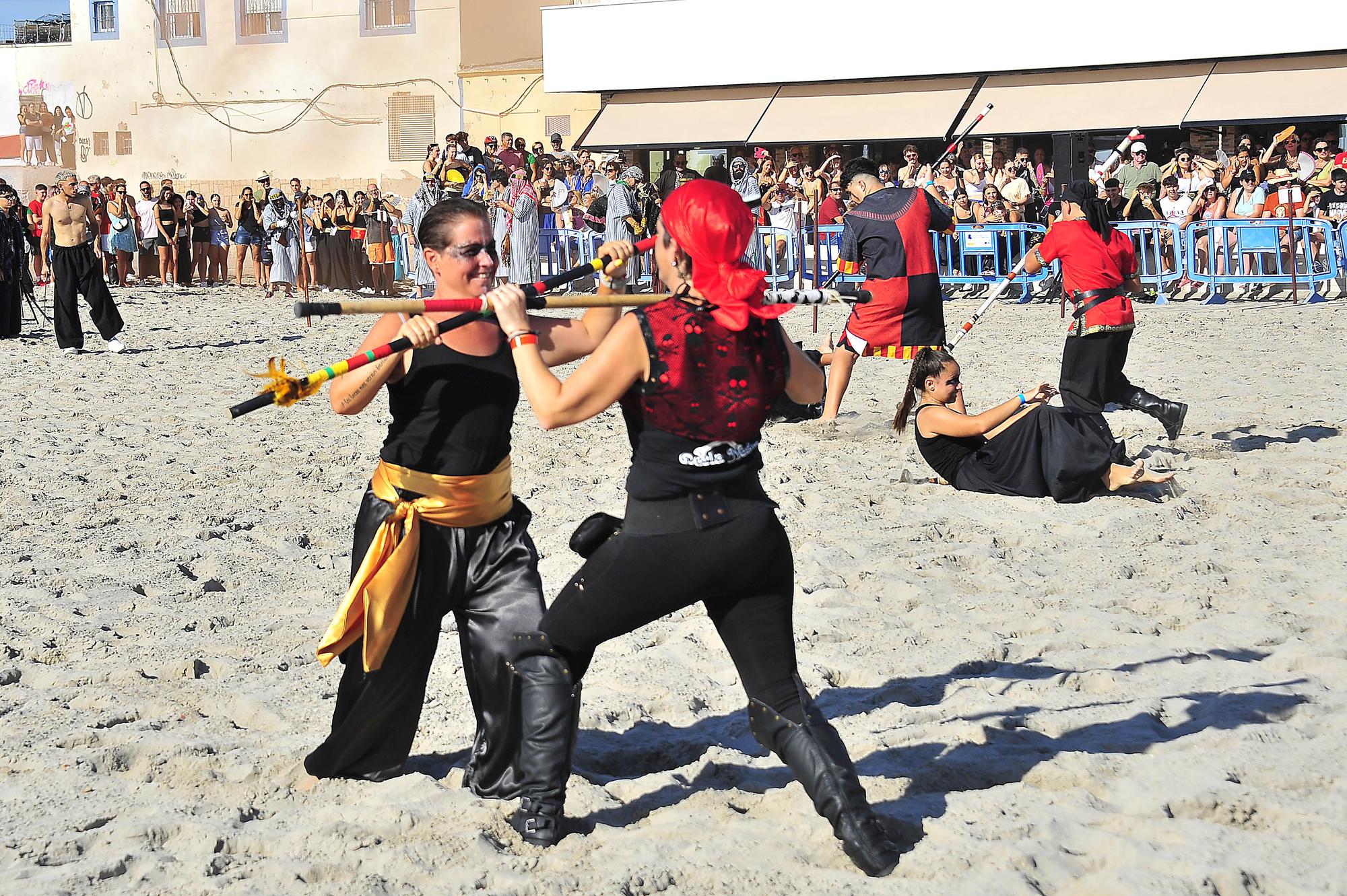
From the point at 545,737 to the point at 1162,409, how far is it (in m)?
5.74

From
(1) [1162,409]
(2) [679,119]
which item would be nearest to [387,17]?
(2) [679,119]

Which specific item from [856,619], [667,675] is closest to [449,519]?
[667,675]

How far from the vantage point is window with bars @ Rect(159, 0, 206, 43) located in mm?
38000

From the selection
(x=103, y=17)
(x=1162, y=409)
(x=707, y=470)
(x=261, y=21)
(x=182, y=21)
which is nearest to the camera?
(x=707, y=470)

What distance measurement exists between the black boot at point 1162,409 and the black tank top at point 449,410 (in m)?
5.43

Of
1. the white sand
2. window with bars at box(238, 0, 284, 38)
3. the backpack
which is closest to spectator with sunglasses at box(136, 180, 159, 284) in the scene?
the backpack

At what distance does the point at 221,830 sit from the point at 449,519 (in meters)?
1.00

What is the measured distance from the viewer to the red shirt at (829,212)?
1919 cm

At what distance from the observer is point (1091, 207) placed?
8711 mm

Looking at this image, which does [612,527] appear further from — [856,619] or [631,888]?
[856,619]

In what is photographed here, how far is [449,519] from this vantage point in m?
3.99

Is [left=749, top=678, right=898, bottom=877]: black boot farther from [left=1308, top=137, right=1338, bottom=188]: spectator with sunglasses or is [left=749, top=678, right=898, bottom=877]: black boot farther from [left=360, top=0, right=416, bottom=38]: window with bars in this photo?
[left=360, top=0, right=416, bottom=38]: window with bars

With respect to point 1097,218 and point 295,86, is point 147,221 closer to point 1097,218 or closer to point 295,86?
point 295,86

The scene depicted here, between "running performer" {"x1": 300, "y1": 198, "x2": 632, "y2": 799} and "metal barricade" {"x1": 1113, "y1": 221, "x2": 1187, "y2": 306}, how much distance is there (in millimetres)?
14356
